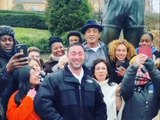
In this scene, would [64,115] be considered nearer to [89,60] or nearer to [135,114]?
[135,114]

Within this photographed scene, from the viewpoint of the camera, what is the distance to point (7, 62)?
18.1ft

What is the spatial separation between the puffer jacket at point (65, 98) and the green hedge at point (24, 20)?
27239 millimetres

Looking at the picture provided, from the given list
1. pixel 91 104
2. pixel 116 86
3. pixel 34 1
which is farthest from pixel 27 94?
pixel 34 1

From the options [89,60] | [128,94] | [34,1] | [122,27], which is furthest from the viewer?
[34,1]

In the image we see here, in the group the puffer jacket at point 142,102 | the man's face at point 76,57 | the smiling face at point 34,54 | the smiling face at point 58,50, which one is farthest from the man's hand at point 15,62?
the smiling face at point 58,50

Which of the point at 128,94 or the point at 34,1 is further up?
the point at 34,1

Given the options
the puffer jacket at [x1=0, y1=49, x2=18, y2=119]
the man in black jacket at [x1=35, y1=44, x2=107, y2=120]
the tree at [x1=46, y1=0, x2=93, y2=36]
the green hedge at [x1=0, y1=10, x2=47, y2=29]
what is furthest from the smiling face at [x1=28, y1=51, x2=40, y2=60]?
the green hedge at [x1=0, y1=10, x2=47, y2=29]

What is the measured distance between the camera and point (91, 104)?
206 inches

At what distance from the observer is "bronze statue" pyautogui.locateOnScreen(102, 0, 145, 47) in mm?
6957

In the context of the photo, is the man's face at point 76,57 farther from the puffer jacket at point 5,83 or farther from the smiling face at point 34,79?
the puffer jacket at point 5,83

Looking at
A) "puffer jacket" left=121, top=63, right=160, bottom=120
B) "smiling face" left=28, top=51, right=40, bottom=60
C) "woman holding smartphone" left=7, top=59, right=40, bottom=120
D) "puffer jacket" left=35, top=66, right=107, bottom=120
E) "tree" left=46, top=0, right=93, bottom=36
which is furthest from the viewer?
"tree" left=46, top=0, right=93, bottom=36

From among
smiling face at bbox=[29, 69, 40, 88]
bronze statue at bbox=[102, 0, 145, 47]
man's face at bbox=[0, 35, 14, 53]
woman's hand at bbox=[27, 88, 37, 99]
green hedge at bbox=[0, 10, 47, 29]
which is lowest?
woman's hand at bbox=[27, 88, 37, 99]

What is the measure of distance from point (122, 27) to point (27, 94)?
227 cm

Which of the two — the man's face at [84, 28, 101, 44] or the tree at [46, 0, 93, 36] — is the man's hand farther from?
the tree at [46, 0, 93, 36]
